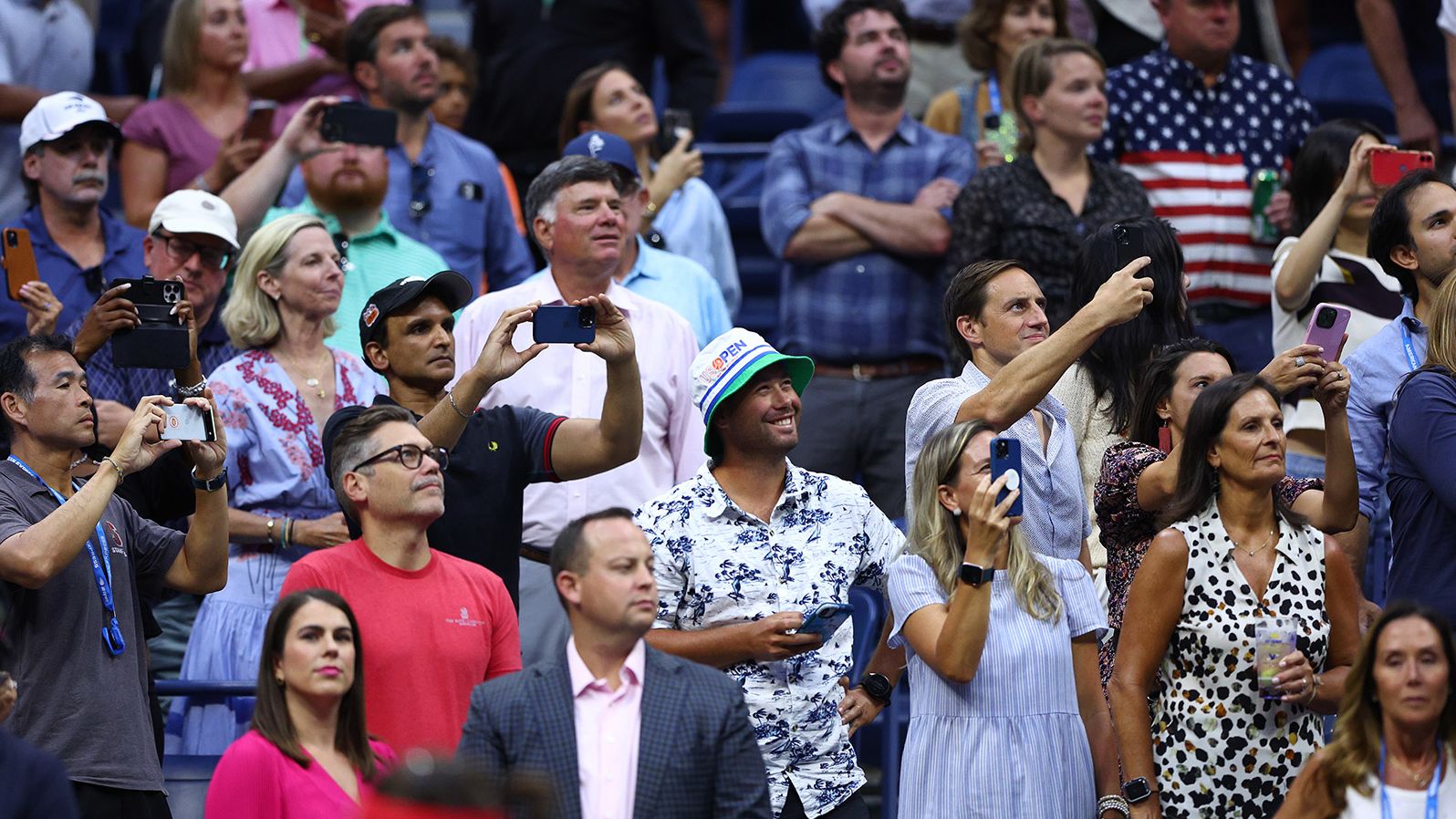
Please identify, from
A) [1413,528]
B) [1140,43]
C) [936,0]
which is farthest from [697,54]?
[1413,528]

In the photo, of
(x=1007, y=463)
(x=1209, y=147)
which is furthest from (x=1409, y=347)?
(x=1209, y=147)

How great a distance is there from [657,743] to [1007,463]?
1.09 m

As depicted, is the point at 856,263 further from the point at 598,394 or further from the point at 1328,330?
the point at 1328,330

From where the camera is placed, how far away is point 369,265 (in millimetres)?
7438

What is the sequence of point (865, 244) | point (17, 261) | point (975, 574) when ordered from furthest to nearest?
1. point (865, 244)
2. point (17, 261)
3. point (975, 574)

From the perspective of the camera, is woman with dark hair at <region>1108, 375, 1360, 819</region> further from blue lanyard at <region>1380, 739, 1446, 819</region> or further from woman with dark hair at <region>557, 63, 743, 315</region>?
woman with dark hair at <region>557, 63, 743, 315</region>

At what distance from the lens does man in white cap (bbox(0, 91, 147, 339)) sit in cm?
719

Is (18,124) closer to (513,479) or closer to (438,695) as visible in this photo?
(513,479)

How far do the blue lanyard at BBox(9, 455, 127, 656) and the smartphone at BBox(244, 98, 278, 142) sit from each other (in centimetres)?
320

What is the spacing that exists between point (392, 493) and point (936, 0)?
19.1 feet

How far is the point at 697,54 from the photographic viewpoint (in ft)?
31.7

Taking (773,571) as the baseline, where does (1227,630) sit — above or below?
below

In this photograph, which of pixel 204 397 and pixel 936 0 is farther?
pixel 936 0

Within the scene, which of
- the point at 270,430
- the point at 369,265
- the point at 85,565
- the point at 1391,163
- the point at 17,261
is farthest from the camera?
the point at 369,265
